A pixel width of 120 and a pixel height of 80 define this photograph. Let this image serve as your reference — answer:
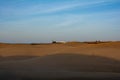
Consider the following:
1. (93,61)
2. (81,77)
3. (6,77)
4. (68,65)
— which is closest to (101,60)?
(93,61)

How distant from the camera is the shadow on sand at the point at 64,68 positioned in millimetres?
7859

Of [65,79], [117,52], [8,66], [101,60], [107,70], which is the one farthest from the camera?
[117,52]

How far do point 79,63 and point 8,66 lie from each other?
2316mm

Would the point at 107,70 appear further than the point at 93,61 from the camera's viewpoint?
No

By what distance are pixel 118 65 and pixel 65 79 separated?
282cm

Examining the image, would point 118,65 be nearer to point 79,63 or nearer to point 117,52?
point 79,63

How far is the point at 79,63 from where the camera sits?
10.2 metres

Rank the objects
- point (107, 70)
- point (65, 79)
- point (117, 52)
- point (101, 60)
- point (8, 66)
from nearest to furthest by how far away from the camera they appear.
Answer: point (65, 79)
point (107, 70)
point (8, 66)
point (101, 60)
point (117, 52)

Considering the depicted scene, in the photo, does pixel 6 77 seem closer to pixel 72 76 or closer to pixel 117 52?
pixel 72 76

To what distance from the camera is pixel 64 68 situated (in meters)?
9.60

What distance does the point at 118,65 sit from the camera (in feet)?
32.4

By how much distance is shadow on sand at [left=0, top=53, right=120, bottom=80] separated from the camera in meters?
7.86

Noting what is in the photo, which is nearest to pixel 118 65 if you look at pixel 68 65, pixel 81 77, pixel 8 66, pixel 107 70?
pixel 107 70

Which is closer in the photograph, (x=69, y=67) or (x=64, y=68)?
(x=64, y=68)
